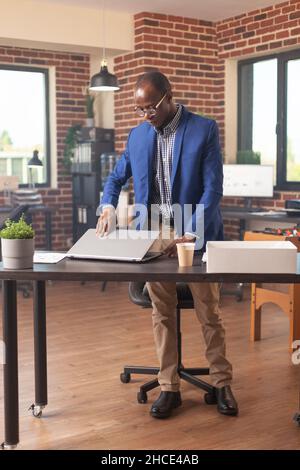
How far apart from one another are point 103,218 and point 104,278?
469 mm

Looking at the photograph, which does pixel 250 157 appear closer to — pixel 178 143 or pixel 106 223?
pixel 178 143

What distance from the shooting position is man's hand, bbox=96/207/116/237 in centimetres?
266

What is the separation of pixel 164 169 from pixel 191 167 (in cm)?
14

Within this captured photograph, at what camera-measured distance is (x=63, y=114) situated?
25.3 feet

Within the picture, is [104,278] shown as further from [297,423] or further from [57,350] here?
[57,350]

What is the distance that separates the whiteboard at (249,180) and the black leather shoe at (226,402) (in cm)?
341

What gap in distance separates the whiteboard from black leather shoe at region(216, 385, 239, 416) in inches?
134

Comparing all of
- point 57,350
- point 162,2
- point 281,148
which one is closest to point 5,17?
point 162,2

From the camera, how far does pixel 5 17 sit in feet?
19.7

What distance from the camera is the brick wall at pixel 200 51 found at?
637cm

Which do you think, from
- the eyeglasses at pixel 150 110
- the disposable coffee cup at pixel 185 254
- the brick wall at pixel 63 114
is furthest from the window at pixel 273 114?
the disposable coffee cup at pixel 185 254

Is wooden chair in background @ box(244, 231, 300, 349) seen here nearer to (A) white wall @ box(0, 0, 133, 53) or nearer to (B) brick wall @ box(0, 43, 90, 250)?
(A) white wall @ box(0, 0, 133, 53)

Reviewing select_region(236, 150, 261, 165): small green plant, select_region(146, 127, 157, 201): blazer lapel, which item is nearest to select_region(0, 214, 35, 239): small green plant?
select_region(146, 127, 157, 201): blazer lapel

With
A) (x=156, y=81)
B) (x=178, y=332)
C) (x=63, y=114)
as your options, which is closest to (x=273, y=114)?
(x=63, y=114)
